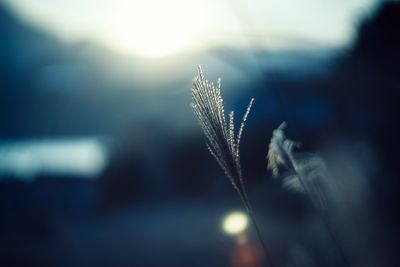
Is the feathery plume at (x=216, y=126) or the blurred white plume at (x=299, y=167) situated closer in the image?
the feathery plume at (x=216, y=126)

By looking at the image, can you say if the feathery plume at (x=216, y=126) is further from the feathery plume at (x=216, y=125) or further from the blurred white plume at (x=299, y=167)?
the blurred white plume at (x=299, y=167)

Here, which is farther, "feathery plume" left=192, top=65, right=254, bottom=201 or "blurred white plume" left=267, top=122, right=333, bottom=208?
"blurred white plume" left=267, top=122, right=333, bottom=208

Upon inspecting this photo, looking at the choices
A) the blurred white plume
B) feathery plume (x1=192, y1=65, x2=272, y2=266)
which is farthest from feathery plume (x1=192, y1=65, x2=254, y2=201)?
the blurred white plume

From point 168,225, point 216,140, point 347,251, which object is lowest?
point 347,251

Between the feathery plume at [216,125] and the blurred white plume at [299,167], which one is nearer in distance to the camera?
the feathery plume at [216,125]

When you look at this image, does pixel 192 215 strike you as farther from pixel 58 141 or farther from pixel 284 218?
pixel 58 141

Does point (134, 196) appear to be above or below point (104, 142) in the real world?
below

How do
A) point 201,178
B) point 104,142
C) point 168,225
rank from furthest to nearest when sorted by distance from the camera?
point 104,142, point 201,178, point 168,225

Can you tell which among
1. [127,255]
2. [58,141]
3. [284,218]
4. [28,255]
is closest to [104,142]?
[58,141]

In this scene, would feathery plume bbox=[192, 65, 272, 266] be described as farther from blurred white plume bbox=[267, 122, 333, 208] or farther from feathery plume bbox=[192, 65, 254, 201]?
blurred white plume bbox=[267, 122, 333, 208]

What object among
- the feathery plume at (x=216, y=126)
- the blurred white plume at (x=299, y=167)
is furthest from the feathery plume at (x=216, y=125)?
the blurred white plume at (x=299, y=167)

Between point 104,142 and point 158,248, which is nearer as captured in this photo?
point 158,248
